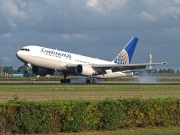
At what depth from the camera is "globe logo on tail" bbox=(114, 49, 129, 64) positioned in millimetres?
86562

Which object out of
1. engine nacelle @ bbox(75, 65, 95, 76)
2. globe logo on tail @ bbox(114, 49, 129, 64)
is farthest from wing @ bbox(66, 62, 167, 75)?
globe logo on tail @ bbox(114, 49, 129, 64)

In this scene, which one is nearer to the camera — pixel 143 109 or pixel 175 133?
pixel 175 133

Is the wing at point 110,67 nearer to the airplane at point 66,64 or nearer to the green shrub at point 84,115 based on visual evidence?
the airplane at point 66,64

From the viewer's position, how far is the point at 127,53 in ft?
294

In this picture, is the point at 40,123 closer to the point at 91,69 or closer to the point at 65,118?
the point at 65,118

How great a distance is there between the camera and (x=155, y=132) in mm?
19984

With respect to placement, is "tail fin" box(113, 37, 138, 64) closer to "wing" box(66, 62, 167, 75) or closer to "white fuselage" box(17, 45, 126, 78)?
"wing" box(66, 62, 167, 75)

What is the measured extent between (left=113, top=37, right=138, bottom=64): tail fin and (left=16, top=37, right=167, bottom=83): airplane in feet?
15.6

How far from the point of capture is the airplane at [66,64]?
69938 millimetres

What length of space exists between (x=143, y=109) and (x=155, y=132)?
2.07 metres

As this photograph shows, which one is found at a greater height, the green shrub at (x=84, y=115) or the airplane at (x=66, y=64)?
the airplane at (x=66, y=64)

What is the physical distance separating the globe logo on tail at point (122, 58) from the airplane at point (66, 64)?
4447mm

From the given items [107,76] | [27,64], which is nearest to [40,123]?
[27,64]

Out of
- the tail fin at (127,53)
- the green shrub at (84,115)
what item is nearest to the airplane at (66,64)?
the tail fin at (127,53)
